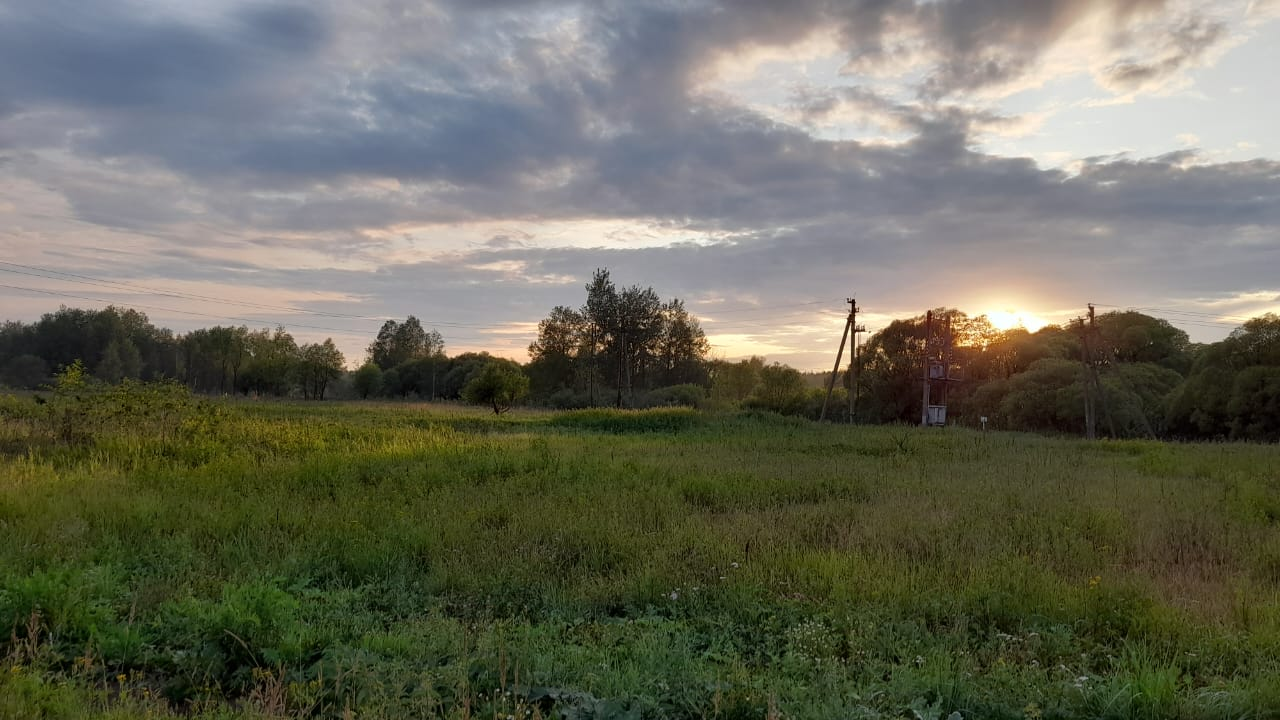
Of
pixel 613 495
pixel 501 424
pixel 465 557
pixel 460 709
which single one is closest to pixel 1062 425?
pixel 501 424

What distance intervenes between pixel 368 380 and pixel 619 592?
9239cm

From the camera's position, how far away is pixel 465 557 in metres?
8.05

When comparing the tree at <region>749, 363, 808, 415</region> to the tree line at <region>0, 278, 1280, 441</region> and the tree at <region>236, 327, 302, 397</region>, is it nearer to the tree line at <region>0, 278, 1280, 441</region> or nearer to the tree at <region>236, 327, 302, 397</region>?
the tree line at <region>0, 278, 1280, 441</region>

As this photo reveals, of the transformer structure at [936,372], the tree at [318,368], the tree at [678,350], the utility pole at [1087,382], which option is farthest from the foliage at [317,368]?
the utility pole at [1087,382]

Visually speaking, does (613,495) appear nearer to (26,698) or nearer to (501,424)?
(26,698)

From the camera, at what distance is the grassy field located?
4.41 meters

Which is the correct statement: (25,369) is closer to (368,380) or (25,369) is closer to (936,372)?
(368,380)

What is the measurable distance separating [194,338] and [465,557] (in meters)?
115

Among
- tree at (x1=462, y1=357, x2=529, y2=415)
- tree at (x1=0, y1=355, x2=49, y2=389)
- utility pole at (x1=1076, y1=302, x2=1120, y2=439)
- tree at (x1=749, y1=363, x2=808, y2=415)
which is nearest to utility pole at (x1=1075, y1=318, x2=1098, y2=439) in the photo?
utility pole at (x1=1076, y1=302, x2=1120, y2=439)

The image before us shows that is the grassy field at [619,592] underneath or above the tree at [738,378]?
underneath

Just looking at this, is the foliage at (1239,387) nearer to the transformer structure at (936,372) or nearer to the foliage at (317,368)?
the transformer structure at (936,372)

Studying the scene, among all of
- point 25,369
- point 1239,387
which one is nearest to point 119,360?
point 25,369

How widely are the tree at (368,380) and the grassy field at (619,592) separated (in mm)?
79837

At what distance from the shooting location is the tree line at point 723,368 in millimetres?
35906
